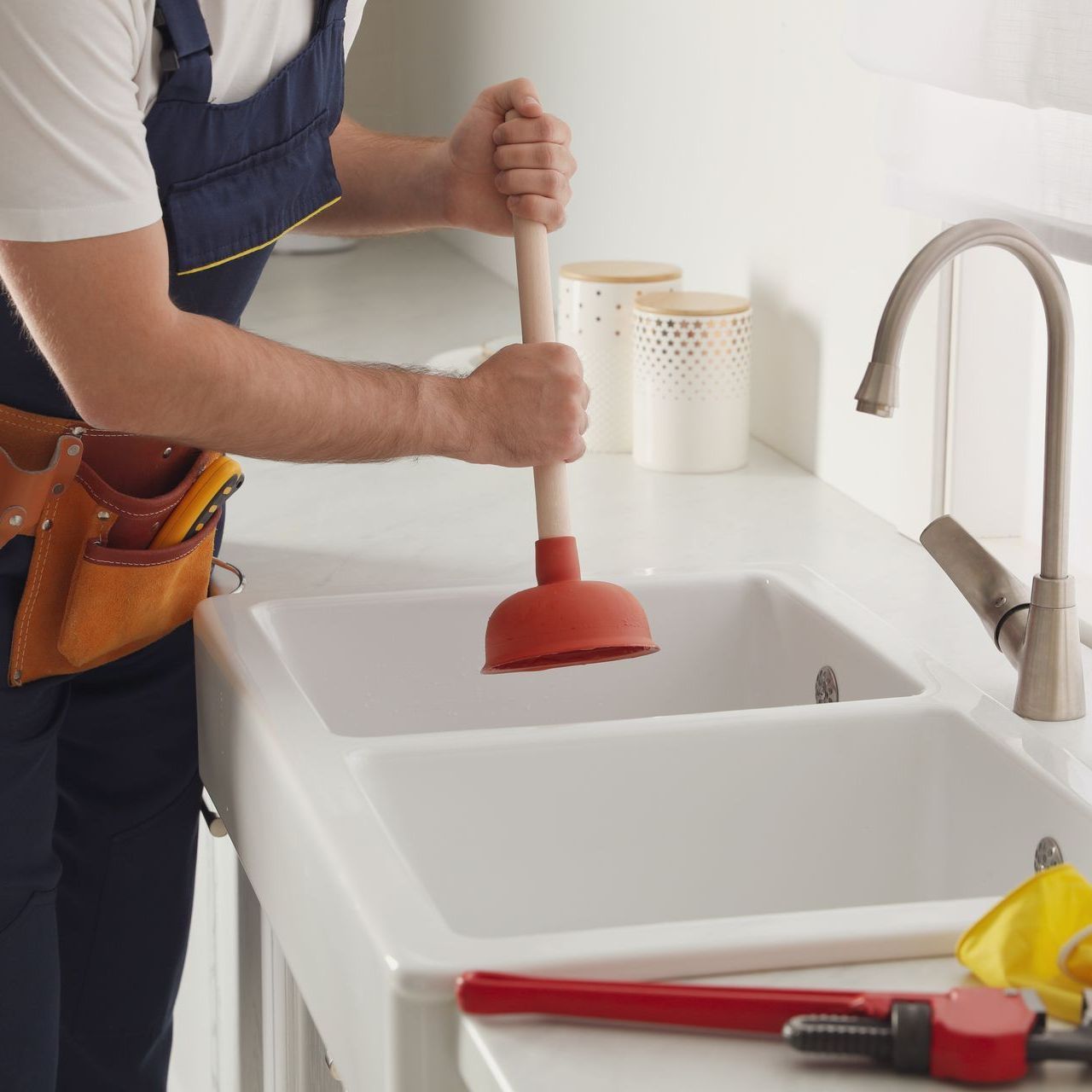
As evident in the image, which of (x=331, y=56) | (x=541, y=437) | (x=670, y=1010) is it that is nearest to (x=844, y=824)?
(x=541, y=437)

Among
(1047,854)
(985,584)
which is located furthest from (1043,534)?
(1047,854)

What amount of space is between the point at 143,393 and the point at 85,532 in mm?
230

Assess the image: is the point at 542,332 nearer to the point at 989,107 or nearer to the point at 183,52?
the point at 183,52

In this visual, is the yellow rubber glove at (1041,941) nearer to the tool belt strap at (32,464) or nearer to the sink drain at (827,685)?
the sink drain at (827,685)

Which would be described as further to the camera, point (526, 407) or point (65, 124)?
point (526, 407)

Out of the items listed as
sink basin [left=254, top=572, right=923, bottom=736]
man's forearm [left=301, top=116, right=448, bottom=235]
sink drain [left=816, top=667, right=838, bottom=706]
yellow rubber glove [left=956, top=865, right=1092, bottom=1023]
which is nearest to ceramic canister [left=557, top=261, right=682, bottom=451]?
man's forearm [left=301, top=116, right=448, bottom=235]

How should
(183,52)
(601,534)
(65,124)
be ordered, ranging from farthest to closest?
(601,534) < (183,52) < (65,124)

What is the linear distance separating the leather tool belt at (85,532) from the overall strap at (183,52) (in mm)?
244

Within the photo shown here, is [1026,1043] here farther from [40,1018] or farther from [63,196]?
[40,1018]

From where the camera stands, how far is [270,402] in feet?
3.47

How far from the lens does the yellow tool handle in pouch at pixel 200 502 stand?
1.25 meters

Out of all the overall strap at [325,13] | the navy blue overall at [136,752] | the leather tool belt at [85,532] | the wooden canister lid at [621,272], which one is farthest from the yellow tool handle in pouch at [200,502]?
the wooden canister lid at [621,272]

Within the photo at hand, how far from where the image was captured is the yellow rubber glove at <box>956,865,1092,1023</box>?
700mm

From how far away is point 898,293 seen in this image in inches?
39.5
